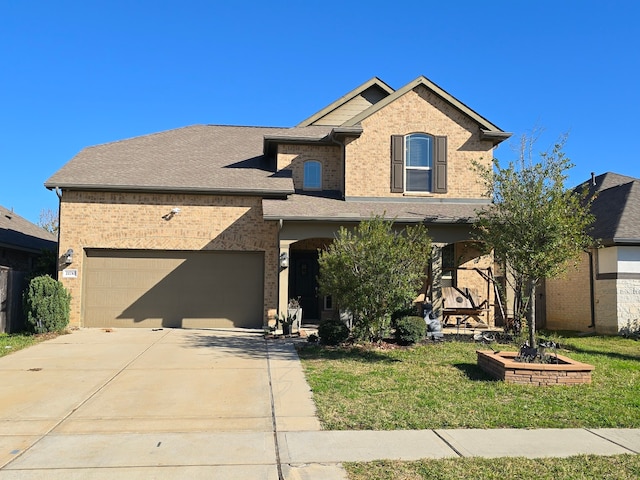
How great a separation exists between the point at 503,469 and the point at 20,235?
2133 cm

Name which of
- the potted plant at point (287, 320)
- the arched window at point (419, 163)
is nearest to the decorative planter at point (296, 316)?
the potted plant at point (287, 320)

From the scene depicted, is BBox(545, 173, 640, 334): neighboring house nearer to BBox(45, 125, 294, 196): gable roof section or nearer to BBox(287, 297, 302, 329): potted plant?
BBox(287, 297, 302, 329): potted plant

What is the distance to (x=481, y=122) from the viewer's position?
16906mm

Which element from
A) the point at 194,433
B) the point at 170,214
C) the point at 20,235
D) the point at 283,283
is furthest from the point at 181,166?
the point at 194,433

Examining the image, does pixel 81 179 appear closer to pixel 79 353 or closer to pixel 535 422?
pixel 79 353

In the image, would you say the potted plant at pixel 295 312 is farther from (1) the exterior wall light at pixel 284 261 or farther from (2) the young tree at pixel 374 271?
(2) the young tree at pixel 374 271

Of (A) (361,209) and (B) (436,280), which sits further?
(A) (361,209)

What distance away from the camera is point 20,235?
21688 millimetres

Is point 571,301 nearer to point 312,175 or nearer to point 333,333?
point 312,175

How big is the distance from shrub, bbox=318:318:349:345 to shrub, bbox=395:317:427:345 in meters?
1.20

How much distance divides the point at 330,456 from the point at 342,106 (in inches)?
635

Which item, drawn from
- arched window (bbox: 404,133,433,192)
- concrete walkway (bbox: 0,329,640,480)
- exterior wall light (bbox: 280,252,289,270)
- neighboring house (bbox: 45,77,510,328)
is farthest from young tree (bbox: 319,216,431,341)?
arched window (bbox: 404,133,433,192)

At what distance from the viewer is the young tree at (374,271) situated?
11234 millimetres

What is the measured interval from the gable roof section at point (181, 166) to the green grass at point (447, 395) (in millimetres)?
6917
